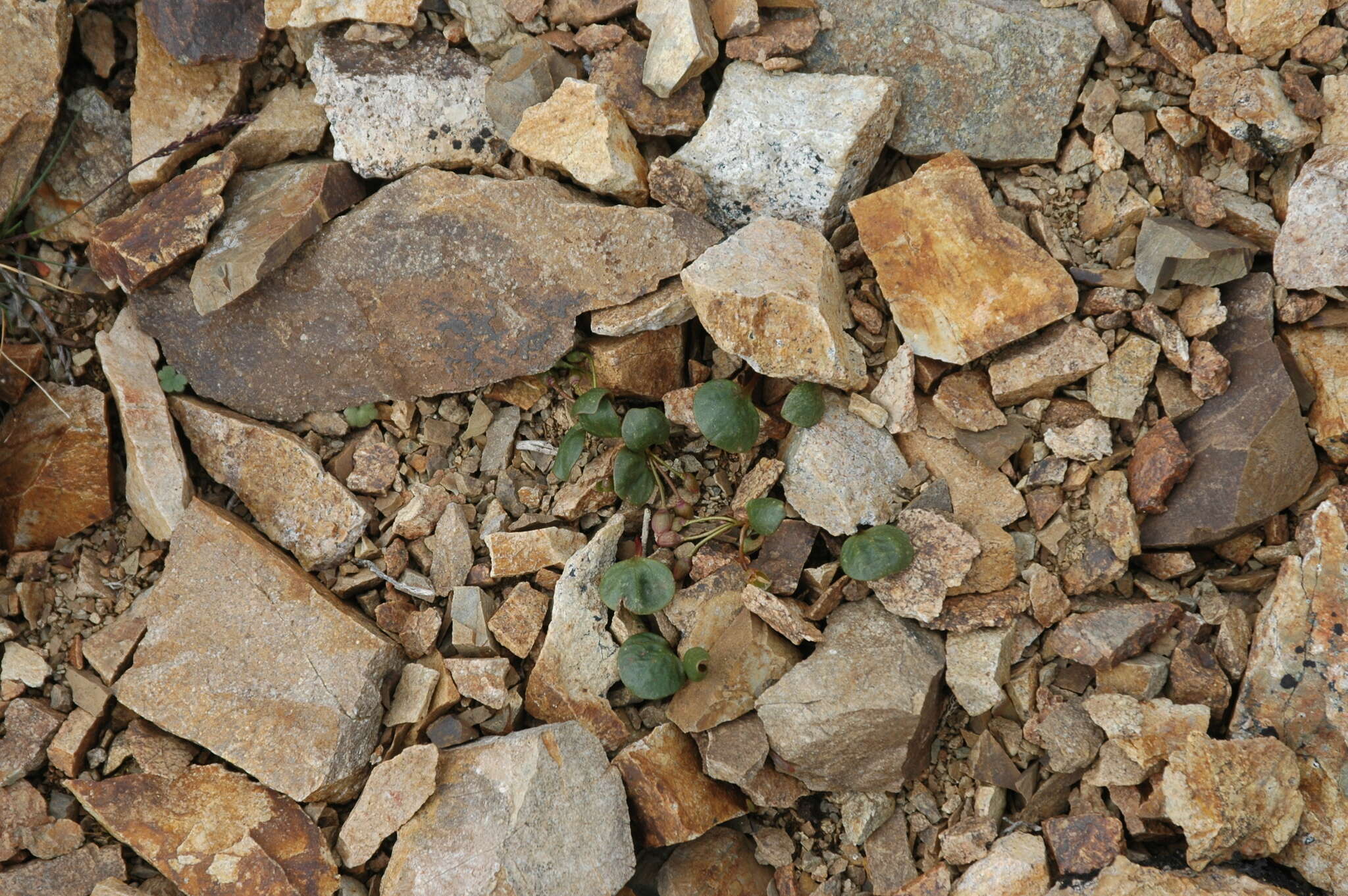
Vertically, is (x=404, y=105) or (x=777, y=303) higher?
(x=404, y=105)

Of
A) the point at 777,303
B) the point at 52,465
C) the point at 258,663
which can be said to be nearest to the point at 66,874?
the point at 258,663

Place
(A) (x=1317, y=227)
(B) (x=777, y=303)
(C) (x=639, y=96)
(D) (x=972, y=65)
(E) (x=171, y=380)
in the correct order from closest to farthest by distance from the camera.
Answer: (A) (x=1317, y=227) < (B) (x=777, y=303) < (D) (x=972, y=65) < (C) (x=639, y=96) < (E) (x=171, y=380)

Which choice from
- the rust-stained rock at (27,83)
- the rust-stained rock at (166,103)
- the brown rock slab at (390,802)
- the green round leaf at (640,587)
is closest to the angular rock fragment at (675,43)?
the rust-stained rock at (166,103)

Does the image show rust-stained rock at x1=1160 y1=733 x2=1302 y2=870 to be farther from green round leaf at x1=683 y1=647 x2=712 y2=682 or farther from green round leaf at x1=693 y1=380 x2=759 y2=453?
green round leaf at x1=693 y1=380 x2=759 y2=453

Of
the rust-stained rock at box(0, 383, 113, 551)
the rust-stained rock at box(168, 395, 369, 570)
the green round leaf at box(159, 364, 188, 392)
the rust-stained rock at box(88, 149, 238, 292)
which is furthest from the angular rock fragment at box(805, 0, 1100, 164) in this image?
the rust-stained rock at box(0, 383, 113, 551)

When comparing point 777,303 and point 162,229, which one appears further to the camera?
point 162,229

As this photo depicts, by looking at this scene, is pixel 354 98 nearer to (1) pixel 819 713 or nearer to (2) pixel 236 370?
(2) pixel 236 370

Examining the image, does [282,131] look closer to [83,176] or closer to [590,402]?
[83,176]
